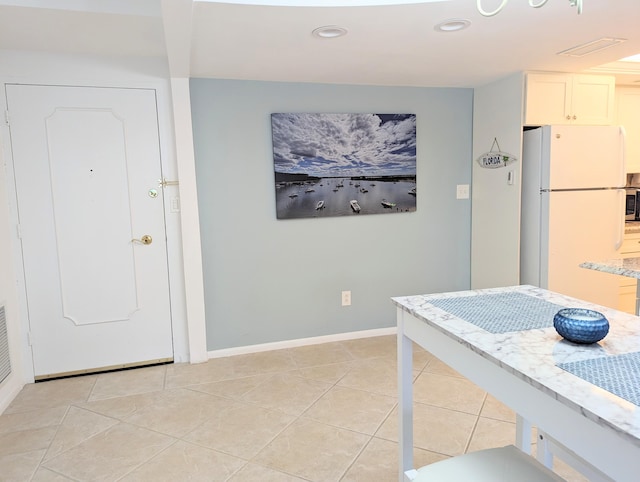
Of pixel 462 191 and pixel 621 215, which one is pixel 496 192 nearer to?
pixel 462 191

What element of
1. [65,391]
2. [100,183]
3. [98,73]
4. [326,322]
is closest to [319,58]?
[98,73]

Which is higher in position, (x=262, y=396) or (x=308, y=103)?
(x=308, y=103)

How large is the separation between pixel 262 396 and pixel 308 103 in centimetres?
223

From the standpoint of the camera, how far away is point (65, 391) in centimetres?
296

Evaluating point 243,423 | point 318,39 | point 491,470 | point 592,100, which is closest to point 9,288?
point 243,423

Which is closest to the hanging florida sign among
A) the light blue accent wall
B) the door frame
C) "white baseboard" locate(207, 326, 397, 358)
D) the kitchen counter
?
the light blue accent wall

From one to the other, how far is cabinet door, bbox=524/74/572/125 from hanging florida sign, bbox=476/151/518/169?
0.29m

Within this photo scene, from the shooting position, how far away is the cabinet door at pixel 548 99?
10.7 feet

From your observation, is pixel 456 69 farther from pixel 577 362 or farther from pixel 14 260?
pixel 14 260

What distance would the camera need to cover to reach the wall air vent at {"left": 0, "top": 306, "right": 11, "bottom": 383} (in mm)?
2784

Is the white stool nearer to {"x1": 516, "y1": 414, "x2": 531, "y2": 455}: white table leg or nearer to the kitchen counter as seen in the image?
{"x1": 516, "y1": 414, "x2": 531, "y2": 455}: white table leg

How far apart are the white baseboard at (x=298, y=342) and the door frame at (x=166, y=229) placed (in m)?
0.28

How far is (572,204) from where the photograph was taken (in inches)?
130

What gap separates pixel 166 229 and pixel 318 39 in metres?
1.75
